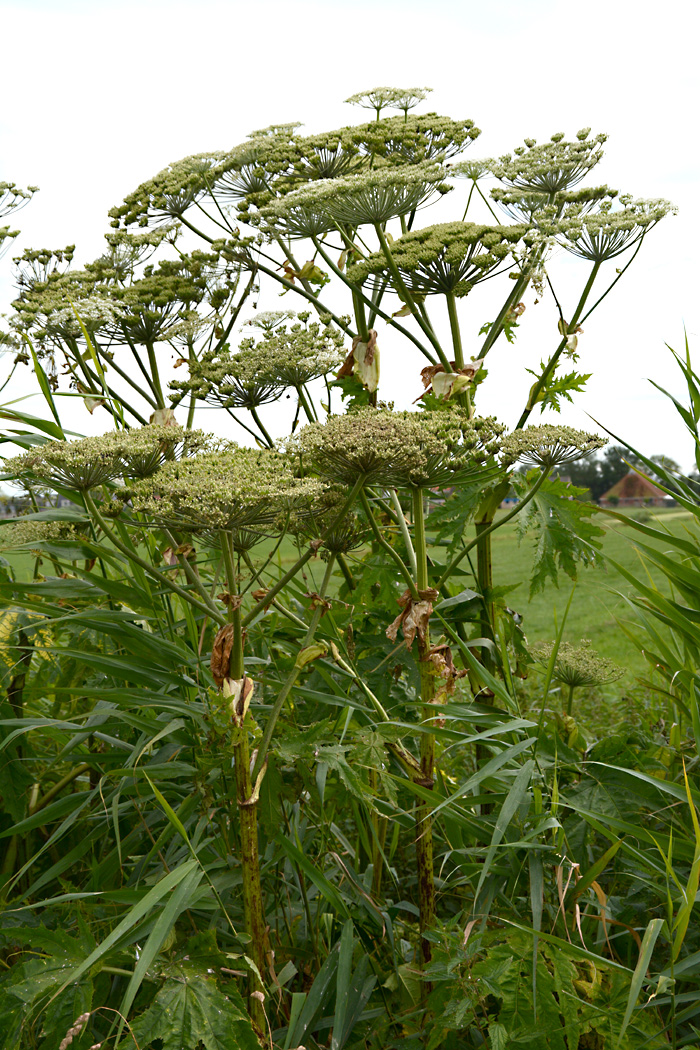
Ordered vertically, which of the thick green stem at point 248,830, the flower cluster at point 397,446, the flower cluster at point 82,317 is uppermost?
the flower cluster at point 82,317

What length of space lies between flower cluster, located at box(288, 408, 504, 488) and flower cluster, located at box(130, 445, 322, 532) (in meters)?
0.10

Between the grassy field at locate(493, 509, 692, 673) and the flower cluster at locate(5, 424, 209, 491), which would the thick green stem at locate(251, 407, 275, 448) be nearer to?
the flower cluster at locate(5, 424, 209, 491)

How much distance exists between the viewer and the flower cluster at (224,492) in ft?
5.70

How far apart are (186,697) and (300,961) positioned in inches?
30.6

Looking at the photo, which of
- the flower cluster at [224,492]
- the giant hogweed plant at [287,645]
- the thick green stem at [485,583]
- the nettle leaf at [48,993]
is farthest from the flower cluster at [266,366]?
the nettle leaf at [48,993]

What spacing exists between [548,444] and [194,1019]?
1614 millimetres

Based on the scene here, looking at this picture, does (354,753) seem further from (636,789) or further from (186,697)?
(636,789)

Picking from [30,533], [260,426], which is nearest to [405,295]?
[260,426]

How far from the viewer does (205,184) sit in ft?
10.6

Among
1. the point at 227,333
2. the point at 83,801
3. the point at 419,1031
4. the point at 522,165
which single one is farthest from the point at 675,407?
the point at 83,801

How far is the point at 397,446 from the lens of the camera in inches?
76.7

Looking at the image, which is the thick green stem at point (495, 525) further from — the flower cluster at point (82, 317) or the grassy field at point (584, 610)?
the grassy field at point (584, 610)

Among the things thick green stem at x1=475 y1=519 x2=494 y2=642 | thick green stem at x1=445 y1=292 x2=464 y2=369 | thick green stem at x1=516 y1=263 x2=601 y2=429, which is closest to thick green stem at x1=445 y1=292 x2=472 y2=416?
thick green stem at x1=445 y1=292 x2=464 y2=369

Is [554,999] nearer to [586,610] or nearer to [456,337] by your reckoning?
[456,337]
